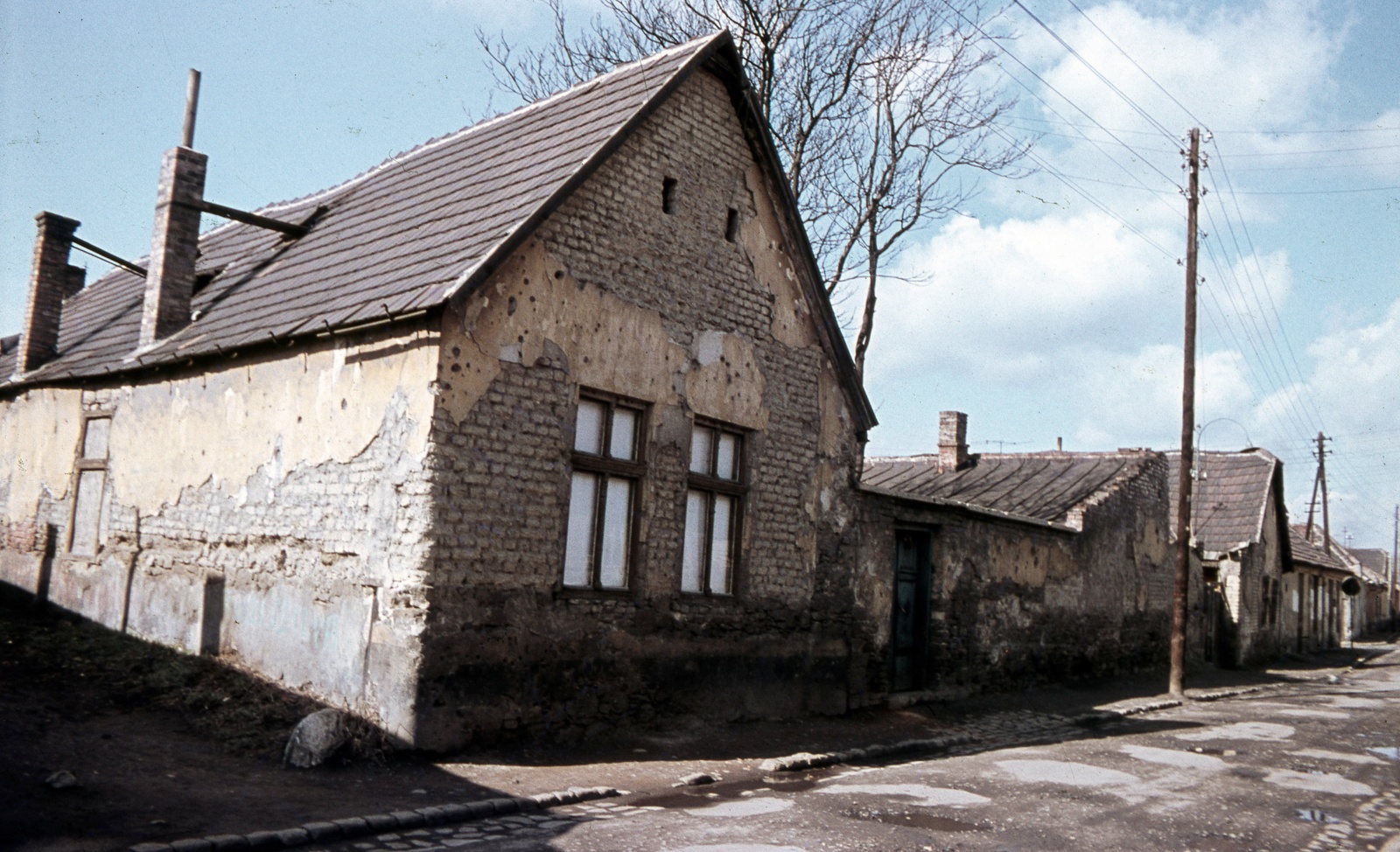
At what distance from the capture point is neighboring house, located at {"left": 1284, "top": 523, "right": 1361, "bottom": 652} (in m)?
34.8

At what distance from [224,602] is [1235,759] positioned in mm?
10592

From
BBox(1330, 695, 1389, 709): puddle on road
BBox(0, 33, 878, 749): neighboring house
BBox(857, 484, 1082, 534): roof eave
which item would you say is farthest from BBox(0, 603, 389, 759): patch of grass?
BBox(1330, 695, 1389, 709): puddle on road

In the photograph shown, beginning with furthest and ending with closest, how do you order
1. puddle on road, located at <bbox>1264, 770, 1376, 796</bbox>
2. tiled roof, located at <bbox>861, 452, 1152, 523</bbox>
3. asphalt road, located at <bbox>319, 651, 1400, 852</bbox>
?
1. tiled roof, located at <bbox>861, 452, 1152, 523</bbox>
2. puddle on road, located at <bbox>1264, 770, 1376, 796</bbox>
3. asphalt road, located at <bbox>319, 651, 1400, 852</bbox>

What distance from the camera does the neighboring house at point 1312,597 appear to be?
3484cm

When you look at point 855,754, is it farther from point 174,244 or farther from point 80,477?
point 80,477

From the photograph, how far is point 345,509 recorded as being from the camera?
9688 millimetres

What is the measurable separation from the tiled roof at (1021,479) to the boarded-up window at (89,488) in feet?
41.8

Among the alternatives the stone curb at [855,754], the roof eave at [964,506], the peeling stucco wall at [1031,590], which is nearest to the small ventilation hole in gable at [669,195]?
the roof eave at [964,506]

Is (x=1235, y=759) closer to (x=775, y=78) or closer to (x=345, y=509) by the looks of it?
(x=345, y=509)

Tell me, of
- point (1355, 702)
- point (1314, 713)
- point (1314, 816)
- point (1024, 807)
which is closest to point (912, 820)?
point (1024, 807)

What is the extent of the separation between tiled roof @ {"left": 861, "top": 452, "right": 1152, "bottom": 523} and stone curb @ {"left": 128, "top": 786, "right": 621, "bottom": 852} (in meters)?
13.3

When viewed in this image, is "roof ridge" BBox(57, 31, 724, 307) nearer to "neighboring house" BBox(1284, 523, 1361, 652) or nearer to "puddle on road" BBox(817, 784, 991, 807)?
"puddle on road" BBox(817, 784, 991, 807)

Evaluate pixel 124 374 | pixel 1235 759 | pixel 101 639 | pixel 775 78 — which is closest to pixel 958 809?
pixel 1235 759

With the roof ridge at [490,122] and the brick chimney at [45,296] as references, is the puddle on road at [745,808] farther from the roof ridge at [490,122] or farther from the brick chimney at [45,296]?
the brick chimney at [45,296]
